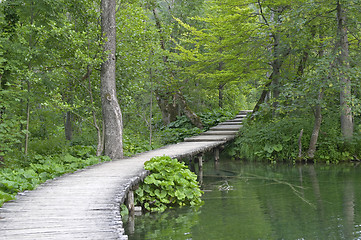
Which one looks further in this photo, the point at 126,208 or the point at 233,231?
the point at 126,208

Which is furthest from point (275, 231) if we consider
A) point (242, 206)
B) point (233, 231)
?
point (242, 206)

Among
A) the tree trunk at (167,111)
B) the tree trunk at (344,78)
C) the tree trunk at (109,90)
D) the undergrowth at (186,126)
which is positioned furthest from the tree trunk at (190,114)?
the tree trunk at (109,90)

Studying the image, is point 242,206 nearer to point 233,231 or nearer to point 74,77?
point 233,231

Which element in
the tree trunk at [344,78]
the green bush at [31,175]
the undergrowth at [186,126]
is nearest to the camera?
the green bush at [31,175]

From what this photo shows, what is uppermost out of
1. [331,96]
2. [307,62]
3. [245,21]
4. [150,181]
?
[245,21]

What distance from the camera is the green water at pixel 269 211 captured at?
21.8 ft

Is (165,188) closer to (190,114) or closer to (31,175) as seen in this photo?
(31,175)

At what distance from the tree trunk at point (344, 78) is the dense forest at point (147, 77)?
5 cm

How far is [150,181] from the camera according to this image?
8523 mm

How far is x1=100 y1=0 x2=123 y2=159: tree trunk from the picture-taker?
11.7 meters

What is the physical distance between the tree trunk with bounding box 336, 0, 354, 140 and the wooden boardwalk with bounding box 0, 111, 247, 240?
26.4ft

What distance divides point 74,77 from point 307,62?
9620 millimetres

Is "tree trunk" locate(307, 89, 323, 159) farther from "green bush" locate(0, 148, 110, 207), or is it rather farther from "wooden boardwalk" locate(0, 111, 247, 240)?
"wooden boardwalk" locate(0, 111, 247, 240)

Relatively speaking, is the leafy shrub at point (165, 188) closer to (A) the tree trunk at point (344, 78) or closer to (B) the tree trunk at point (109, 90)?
(B) the tree trunk at point (109, 90)
